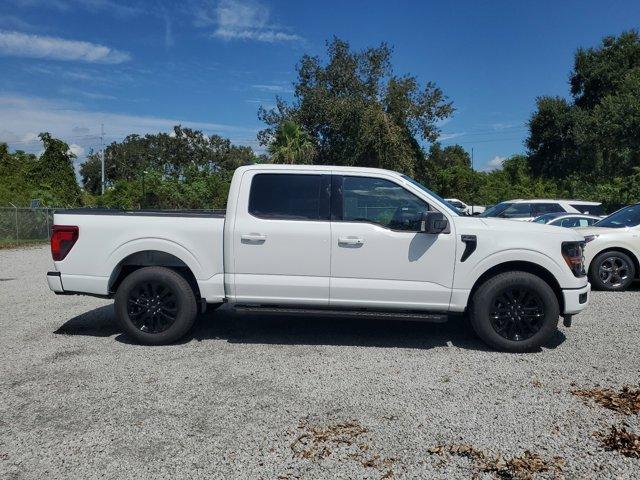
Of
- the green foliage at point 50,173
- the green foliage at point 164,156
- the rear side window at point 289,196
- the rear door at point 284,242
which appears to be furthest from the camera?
the green foliage at point 164,156

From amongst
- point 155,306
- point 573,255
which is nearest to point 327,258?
point 155,306

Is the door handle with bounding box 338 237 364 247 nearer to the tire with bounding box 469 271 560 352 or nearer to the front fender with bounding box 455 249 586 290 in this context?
the front fender with bounding box 455 249 586 290

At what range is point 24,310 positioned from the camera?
764cm

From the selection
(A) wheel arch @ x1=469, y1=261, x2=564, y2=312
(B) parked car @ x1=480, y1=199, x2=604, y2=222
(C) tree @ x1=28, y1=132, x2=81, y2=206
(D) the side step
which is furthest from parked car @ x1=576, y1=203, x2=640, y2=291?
(C) tree @ x1=28, y1=132, x2=81, y2=206

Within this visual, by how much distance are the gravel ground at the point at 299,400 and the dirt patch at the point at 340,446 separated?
1 cm

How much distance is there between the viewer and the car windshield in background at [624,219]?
950 centimetres

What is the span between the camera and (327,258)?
5.53 metres

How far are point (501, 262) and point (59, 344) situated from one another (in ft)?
16.0

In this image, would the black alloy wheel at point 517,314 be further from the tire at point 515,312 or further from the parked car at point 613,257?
the parked car at point 613,257

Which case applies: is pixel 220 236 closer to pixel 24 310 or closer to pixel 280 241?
pixel 280 241

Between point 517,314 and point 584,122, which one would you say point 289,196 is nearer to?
point 517,314

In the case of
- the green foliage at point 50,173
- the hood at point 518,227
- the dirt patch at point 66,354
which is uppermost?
the green foliage at point 50,173

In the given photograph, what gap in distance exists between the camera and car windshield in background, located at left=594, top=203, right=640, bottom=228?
31.2 feet

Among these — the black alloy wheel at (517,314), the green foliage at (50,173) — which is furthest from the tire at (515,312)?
the green foliage at (50,173)
